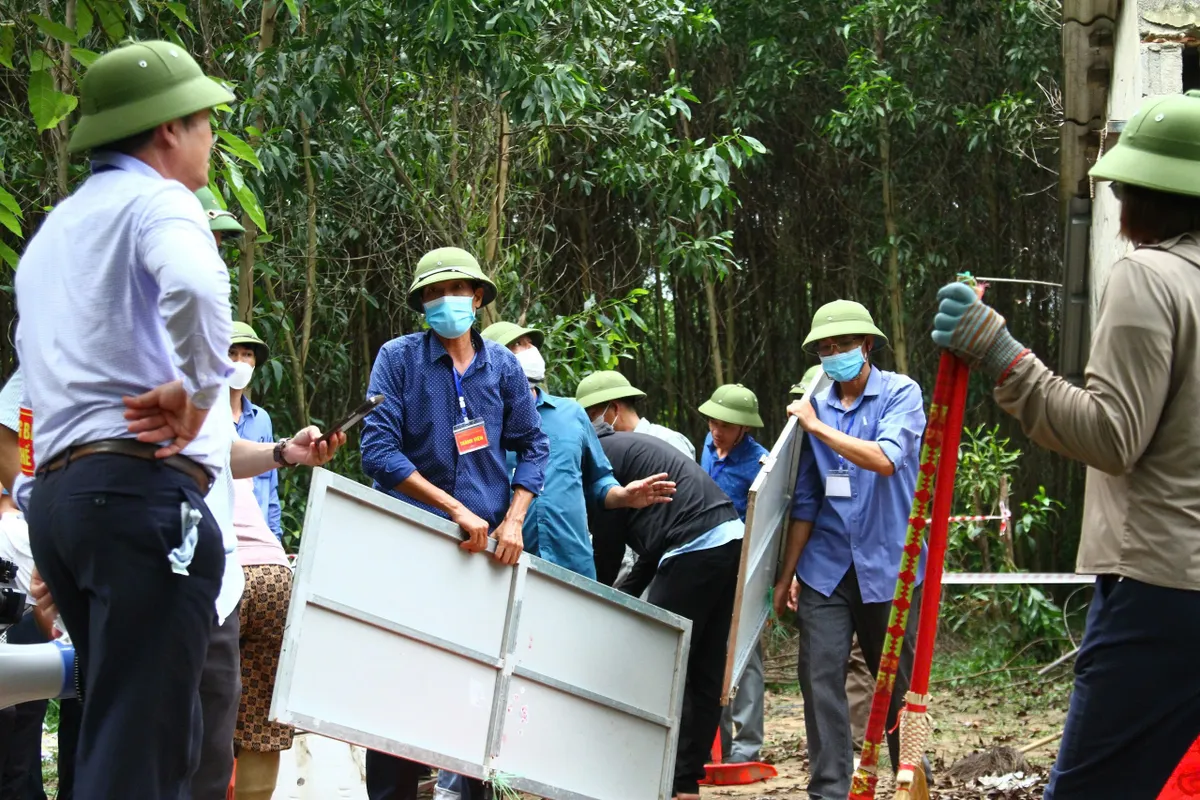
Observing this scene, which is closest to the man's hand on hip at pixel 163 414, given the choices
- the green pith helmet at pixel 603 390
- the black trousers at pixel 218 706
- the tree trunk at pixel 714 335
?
the black trousers at pixel 218 706

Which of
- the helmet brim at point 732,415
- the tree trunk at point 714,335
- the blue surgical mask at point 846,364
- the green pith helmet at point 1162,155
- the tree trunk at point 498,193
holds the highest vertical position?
the tree trunk at point 714,335

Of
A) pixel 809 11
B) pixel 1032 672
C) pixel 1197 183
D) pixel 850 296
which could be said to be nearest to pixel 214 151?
pixel 1197 183

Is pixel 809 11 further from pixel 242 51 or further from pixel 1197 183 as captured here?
pixel 1197 183

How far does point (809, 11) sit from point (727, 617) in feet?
24.4

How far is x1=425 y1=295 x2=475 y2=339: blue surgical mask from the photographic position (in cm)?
501

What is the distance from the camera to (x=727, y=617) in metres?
6.22

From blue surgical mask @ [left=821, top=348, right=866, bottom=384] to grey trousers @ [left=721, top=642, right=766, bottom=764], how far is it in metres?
2.10

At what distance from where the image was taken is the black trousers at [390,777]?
15.7 feet

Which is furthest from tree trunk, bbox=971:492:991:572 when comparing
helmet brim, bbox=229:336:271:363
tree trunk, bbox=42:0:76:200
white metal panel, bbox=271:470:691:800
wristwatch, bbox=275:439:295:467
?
wristwatch, bbox=275:439:295:467

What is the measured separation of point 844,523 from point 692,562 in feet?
2.32

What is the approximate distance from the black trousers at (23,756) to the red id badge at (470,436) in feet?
6.01

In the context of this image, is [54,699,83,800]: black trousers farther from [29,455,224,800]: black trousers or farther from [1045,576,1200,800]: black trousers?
[1045,576,1200,800]: black trousers

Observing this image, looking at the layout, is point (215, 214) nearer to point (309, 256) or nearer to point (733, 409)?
point (733, 409)

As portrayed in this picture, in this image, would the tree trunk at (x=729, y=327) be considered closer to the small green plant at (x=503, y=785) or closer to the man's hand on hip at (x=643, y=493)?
the man's hand on hip at (x=643, y=493)
